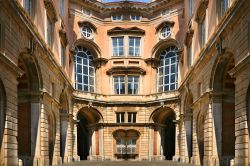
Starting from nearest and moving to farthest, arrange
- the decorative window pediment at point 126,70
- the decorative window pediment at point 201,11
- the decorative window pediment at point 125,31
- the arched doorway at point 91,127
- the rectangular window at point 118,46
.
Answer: the decorative window pediment at point 201,11 → the arched doorway at point 91,127 → the decorative window pediment at point 126,70 → the decorative window pediment at point 125,31 → the rectangular window at point 118,46

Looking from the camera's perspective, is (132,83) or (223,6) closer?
(223,6)

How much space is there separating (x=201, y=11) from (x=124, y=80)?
61.8ft

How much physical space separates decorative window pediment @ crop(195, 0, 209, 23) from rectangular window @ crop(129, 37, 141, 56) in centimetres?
1698

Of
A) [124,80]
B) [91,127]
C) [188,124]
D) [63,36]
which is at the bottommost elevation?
[91,127]

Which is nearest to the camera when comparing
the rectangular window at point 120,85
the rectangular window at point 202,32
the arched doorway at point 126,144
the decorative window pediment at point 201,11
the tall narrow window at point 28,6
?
the tall narrow window at point 28,6

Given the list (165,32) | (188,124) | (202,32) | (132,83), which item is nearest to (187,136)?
(188,124)

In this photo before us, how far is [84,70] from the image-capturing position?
44.6m

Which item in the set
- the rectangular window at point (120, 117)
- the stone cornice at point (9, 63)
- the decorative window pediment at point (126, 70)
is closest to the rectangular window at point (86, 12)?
the decorative window pediment at point (126, 70)

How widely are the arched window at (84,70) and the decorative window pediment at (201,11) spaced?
1762 cm

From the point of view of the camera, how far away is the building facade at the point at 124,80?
59.0 feet

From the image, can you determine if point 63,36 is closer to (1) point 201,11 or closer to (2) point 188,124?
(1) point 201,11

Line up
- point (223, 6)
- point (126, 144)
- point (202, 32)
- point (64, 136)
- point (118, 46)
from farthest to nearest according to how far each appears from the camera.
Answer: point (118, 46), point (126, 144), point (64, 136), point (202, 32), point (223, 6)

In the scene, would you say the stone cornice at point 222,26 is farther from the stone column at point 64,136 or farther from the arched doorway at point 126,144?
the arched doorway at point 126,144

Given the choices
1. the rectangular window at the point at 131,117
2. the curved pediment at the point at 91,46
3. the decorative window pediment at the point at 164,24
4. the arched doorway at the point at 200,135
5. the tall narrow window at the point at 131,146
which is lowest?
the tall narrow window at the point at 131,146
